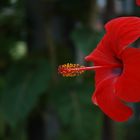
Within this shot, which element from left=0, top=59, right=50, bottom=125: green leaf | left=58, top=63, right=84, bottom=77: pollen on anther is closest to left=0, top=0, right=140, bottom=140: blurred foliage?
left=0, top=59, right=50, bottom=125: green leaf

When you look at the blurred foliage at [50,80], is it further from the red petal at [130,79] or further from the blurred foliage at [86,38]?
the red petal at [130,79]

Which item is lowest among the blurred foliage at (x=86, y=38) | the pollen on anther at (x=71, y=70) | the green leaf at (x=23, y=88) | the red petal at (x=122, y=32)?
the green leaf at (x=23, y=88)

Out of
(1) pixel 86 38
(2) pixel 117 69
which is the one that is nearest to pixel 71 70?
(2) pixel 117 69

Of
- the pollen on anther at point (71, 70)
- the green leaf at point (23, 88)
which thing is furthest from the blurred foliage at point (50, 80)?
the pollen on anther at point (71, 70)

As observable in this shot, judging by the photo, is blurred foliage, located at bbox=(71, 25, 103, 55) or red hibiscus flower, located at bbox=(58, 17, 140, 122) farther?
blurred foliage, located at bbox=(71, 25, 103, 55)

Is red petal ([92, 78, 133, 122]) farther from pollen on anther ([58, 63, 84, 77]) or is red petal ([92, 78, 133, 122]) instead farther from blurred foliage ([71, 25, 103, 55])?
blurred foliage ([71, 25, 103, 55])

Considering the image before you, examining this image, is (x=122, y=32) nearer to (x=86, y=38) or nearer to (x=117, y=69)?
(x=117, y=69)

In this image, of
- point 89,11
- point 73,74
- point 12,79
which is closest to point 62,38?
point 89,11

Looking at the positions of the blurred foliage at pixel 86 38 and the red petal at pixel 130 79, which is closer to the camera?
the red petal at pixel 130 79
